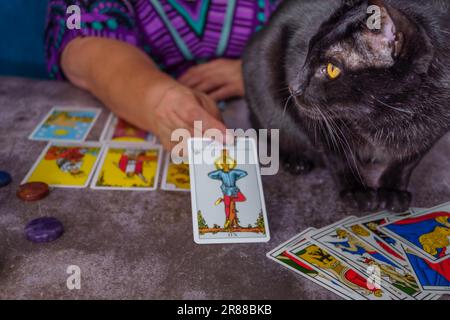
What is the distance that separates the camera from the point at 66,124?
1.66 m

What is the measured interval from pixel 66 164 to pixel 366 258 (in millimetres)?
846

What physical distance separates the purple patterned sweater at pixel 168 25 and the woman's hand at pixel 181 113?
1.30 feet

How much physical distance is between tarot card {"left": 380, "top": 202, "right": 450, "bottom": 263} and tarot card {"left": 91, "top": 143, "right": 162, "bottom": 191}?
63 cm

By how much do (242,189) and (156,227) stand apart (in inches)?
9.0

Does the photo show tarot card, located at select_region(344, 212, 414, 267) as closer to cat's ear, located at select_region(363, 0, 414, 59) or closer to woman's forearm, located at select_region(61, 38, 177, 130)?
cat's ear, located at select_region(363, 0, 414, 59)

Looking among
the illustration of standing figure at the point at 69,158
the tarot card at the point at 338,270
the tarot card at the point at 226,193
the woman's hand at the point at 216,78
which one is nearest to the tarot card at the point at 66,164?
the illustration of standing figure at the point at 69,158

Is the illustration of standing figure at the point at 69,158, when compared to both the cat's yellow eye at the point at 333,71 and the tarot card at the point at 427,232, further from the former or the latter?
the tarot card at the point at 427,232

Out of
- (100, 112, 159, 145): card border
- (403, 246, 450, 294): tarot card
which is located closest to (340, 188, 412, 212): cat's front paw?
(403, 246, 450, 294): tarot card

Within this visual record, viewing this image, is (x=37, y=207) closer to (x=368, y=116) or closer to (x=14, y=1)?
(x=368, y=116)

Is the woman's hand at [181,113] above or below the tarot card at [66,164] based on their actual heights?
above

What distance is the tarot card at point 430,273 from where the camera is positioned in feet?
3.48

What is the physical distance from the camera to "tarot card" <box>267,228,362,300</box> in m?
1.04

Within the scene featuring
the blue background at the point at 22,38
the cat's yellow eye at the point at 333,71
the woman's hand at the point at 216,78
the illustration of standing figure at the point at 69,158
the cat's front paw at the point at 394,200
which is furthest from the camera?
the blue background at the point at 22,38

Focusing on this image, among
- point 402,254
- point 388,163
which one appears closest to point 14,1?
point 388,163
